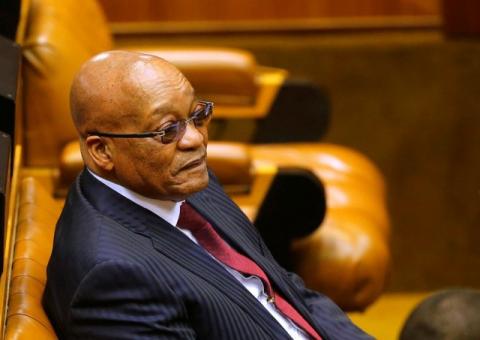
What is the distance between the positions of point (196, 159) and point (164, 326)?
0.21 m

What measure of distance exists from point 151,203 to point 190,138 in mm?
92

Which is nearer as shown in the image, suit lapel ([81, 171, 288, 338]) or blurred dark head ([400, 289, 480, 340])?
suit lapel ([81, 171, 288, 338])

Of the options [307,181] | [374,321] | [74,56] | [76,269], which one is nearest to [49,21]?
[74,56]

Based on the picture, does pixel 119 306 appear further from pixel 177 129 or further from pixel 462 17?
pixel 462 17

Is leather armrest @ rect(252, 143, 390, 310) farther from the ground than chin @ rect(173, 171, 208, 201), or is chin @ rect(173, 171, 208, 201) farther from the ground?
chin @ rect(173, 171, 208, 201)

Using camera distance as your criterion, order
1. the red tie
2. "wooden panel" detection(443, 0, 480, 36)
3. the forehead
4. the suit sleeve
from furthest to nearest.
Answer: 1. "wooden panel" detection(443, 0, 480, 36)
2. the red tie
3. the forehead
4. the suit sleeve

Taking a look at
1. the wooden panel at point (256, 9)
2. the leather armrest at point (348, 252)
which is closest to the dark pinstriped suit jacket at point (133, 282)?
the leather armrest at point (348, 252)

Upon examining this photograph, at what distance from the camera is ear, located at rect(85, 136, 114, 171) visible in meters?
1.28

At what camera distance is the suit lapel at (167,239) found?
4.19 feet

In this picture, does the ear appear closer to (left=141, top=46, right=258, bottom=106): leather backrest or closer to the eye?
the eye

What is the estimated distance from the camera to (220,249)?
1.38 m

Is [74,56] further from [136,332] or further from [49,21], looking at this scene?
[136,332]

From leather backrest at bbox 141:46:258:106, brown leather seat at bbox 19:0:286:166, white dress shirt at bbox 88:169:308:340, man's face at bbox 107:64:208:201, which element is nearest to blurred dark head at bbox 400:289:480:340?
white dress shirt at bbox 88:169:308:340

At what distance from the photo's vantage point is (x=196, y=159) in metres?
1.30
